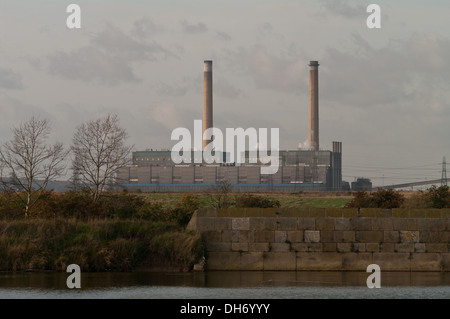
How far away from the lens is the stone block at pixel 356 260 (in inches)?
963

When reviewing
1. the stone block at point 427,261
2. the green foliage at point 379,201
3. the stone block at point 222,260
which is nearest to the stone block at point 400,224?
the stone block at point 427,261

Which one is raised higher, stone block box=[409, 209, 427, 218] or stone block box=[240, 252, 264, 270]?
stone block box=[409, 209, 427, 218]

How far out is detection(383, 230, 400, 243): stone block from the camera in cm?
2458

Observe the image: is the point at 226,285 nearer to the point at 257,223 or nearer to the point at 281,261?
the point at 281,261

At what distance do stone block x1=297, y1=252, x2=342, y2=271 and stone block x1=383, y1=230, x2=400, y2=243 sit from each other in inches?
64.1

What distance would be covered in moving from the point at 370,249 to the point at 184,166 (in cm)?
14788

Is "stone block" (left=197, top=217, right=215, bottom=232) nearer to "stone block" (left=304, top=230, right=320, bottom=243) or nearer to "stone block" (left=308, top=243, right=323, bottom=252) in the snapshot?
"stone block" (left=304, top=230, right=320, bottom=243)

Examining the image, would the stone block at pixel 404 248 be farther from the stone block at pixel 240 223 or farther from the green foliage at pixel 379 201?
→ the green foliage at pixel 379 201

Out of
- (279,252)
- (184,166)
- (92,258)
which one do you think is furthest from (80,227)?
(184,166)

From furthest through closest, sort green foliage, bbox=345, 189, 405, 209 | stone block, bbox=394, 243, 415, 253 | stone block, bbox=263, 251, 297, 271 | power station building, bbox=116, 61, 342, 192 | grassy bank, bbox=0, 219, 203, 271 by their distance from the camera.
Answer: power station building, bbox=116, 61, 342, 192 → green foliage, bbox=345, 189, 405, 209 → stone block, bbox=394, 243, 415, 253 → stone block, bbox=263, 251, 297, 271 → grassy bank, bbox=0, 219, 203, 271

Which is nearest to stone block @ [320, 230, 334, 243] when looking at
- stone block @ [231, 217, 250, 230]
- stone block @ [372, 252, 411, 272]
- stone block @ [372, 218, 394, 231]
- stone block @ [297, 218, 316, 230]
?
stone block @ [297, 218, 316, 230]

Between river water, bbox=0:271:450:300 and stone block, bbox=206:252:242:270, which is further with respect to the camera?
stone block, bbox=206:252:242:270

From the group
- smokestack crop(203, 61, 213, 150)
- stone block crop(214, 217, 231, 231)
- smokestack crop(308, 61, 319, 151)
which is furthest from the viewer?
smokestack crop(308, 61, 319, 151)
